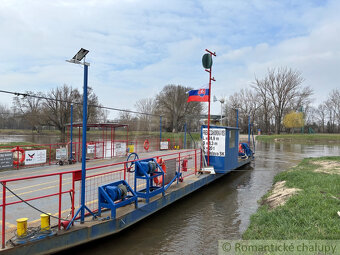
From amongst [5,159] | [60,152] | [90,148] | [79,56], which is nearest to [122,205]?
[79,56]

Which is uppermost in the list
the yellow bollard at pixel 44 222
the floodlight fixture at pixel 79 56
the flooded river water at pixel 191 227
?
the floodlight fixture at pixel 79 56

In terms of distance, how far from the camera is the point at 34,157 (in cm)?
1359

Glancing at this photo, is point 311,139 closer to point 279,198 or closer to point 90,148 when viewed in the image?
point 90,148

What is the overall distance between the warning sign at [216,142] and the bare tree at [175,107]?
164 ft

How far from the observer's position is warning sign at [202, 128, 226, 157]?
11430 millimetres

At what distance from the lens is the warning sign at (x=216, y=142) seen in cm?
1143

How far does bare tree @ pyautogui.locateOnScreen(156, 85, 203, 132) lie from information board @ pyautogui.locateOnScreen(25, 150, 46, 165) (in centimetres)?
4835

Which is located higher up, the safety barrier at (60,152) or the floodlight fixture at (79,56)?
the floodlight fixture at (79,56)

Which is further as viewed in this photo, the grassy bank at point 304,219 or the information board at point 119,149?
the information board at point 119,149

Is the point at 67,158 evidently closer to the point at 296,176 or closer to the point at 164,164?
the point at 164,164

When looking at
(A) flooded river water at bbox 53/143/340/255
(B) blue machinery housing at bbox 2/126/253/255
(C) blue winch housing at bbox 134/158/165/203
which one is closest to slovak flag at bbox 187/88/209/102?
(B) blue machinery housing at bbox 2/126/253/255

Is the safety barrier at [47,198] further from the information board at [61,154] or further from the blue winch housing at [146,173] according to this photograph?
the information board at [61,154]

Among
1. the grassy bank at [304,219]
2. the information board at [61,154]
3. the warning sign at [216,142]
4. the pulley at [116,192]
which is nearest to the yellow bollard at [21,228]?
the pulley at [116,192]

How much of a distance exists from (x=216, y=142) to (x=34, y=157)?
9766 millimetres
